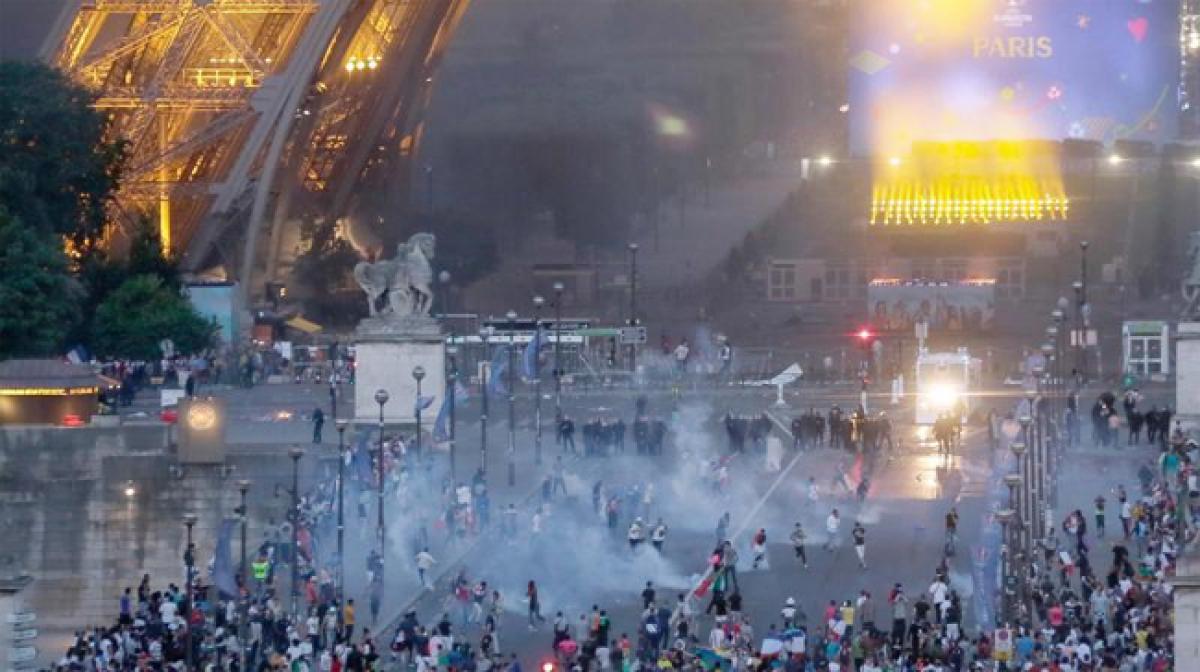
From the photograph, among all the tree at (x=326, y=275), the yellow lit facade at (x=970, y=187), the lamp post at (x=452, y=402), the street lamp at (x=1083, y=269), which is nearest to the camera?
the lamp post at (x=452, y=402)

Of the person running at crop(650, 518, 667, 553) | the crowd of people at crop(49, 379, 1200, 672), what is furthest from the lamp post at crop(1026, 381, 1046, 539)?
the person running at crop(650, 518, 667, 553)

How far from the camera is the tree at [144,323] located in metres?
70.2

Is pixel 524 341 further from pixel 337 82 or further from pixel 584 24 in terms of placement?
pixel 584 24

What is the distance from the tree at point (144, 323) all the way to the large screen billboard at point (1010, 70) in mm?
23134

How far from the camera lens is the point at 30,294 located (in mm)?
67750

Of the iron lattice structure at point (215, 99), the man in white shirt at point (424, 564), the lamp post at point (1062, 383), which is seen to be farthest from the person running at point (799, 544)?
the iron lattice structure at point (215, 99)

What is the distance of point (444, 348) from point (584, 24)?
23.0 meters

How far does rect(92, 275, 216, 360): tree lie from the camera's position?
70.2m

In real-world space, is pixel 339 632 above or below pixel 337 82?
below

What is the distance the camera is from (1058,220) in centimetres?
8338

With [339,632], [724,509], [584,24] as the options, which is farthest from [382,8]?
[339,632]

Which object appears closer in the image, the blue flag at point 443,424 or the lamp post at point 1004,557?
the lamp post at point 1004,557

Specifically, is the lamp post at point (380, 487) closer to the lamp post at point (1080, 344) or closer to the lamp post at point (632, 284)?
the lamp post at point (1080, 344)

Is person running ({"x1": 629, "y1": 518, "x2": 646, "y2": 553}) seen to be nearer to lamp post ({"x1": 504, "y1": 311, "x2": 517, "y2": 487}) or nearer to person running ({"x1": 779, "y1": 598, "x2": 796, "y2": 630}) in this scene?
person running ({"x1": 779, "y1": 598, "x2": 796, "y2": 630})
